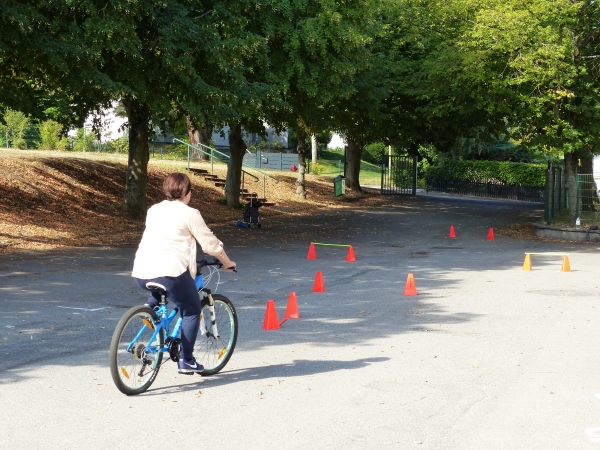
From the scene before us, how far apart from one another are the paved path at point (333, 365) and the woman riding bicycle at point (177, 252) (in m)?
0.74

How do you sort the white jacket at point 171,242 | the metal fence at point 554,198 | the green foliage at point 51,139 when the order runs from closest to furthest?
the white jacket at point 171,242, the metal fence at point 554,198, the green foliage at point 51,139

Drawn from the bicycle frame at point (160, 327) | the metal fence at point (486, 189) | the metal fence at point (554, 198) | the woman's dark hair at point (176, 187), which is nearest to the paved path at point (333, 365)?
A: the bicycle frame at point (160, 327)

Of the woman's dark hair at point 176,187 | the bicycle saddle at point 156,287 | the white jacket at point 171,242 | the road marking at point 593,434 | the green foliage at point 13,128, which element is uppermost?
the green foliage at point 13,128

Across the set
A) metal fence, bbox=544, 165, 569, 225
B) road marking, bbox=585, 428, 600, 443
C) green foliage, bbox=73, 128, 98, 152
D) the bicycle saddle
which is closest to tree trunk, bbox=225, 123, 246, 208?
metal fence, bbox=544, 165, 569, 225

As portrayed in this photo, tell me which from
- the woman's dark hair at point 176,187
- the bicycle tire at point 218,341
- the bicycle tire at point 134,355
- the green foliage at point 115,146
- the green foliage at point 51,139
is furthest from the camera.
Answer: the green foliage at point 115,146

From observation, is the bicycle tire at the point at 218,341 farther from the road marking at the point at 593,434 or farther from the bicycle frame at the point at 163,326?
the road marking at the point at 593,434

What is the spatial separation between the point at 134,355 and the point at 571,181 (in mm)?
23729

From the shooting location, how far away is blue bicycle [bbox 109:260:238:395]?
6668 millimetres

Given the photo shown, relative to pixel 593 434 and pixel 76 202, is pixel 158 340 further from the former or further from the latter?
pixel 76 202

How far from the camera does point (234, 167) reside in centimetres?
3059

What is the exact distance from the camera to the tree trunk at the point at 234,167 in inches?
1187

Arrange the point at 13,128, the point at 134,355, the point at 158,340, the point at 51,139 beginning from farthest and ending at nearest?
the point at 13,128
the point at 51,139
the point at 158,340
the point at 134,355

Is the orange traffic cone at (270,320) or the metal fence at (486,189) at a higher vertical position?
the metal fence at (486,189)


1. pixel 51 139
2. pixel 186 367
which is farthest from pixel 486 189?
pixel 186 367
